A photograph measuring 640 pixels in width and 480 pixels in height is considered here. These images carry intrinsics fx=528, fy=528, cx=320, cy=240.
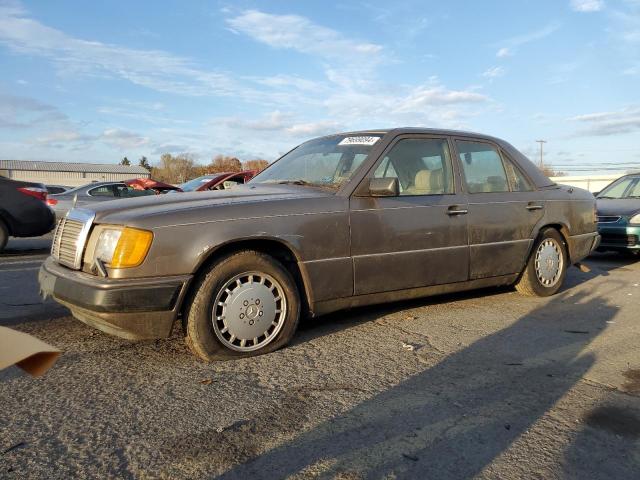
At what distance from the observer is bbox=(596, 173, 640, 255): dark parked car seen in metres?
8.12

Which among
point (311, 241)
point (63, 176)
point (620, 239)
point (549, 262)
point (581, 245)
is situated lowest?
point (620, 239)

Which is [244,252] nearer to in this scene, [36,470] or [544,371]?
[36,470]

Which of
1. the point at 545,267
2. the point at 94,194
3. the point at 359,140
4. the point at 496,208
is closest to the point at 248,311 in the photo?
the point at 359,140

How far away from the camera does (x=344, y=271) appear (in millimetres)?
3936

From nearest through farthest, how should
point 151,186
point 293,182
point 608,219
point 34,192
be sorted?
point 293,182 → point 608,219 → point 34,192 → point 151,186

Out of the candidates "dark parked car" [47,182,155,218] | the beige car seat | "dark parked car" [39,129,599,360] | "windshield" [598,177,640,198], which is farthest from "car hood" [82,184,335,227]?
"dark parked car" [47,182,155,218]

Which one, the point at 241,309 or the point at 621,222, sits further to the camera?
the point at 621,222

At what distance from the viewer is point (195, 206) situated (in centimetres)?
352

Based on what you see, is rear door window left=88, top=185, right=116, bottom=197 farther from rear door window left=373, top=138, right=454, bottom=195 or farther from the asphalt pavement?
rear door window left=373, top=138, right=454, bottom=195

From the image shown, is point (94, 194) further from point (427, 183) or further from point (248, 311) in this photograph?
point (248, 311)

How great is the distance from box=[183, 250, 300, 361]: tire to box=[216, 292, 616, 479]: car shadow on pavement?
2.83ft

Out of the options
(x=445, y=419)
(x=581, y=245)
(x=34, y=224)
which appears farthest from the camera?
(x=34, y=224)

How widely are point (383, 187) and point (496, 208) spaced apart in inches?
59.5

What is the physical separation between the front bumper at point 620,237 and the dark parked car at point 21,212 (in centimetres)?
935
